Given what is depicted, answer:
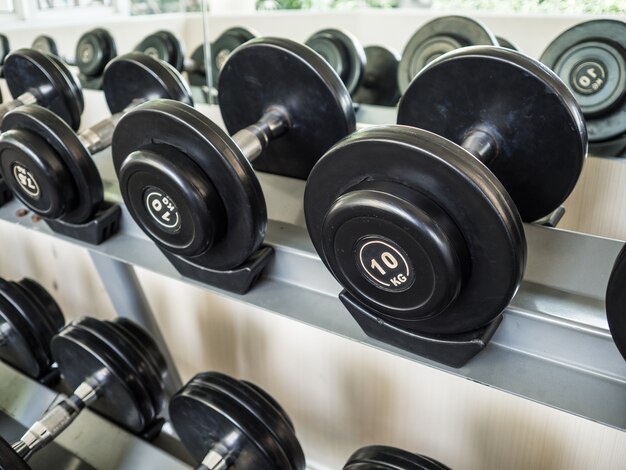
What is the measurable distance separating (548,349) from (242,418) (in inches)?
17.9

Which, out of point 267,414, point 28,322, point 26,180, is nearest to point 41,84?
point 26,180

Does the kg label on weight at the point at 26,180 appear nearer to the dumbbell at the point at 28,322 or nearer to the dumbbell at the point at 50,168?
the dumbbell at the point at 50,168

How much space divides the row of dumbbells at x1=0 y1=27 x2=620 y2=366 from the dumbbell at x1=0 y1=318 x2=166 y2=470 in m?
0.19

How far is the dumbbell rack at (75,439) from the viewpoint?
1.00m

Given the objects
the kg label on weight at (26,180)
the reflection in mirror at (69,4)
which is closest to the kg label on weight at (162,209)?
the kg label on weight at (26,180)

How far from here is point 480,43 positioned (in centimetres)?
114

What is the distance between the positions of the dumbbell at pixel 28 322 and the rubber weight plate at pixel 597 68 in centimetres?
116

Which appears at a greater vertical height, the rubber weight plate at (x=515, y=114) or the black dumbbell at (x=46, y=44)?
the rubber weight plate at (x=515, y=114)

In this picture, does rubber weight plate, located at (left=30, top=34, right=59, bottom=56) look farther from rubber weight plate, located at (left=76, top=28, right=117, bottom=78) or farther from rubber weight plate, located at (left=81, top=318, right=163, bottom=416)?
rubber weight plate, located at (left=81, top=318, right=163, bottom=416)

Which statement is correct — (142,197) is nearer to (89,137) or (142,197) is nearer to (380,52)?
(89,137)

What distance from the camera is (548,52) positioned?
1.16 meters

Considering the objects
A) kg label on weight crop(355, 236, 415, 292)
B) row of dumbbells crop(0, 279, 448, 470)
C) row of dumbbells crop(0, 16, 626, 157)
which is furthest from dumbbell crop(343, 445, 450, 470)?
row of dumbbells crop(0, 16, 626, 157)

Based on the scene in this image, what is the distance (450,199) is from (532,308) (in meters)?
0.19

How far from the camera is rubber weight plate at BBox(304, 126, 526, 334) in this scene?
486 millimetres
